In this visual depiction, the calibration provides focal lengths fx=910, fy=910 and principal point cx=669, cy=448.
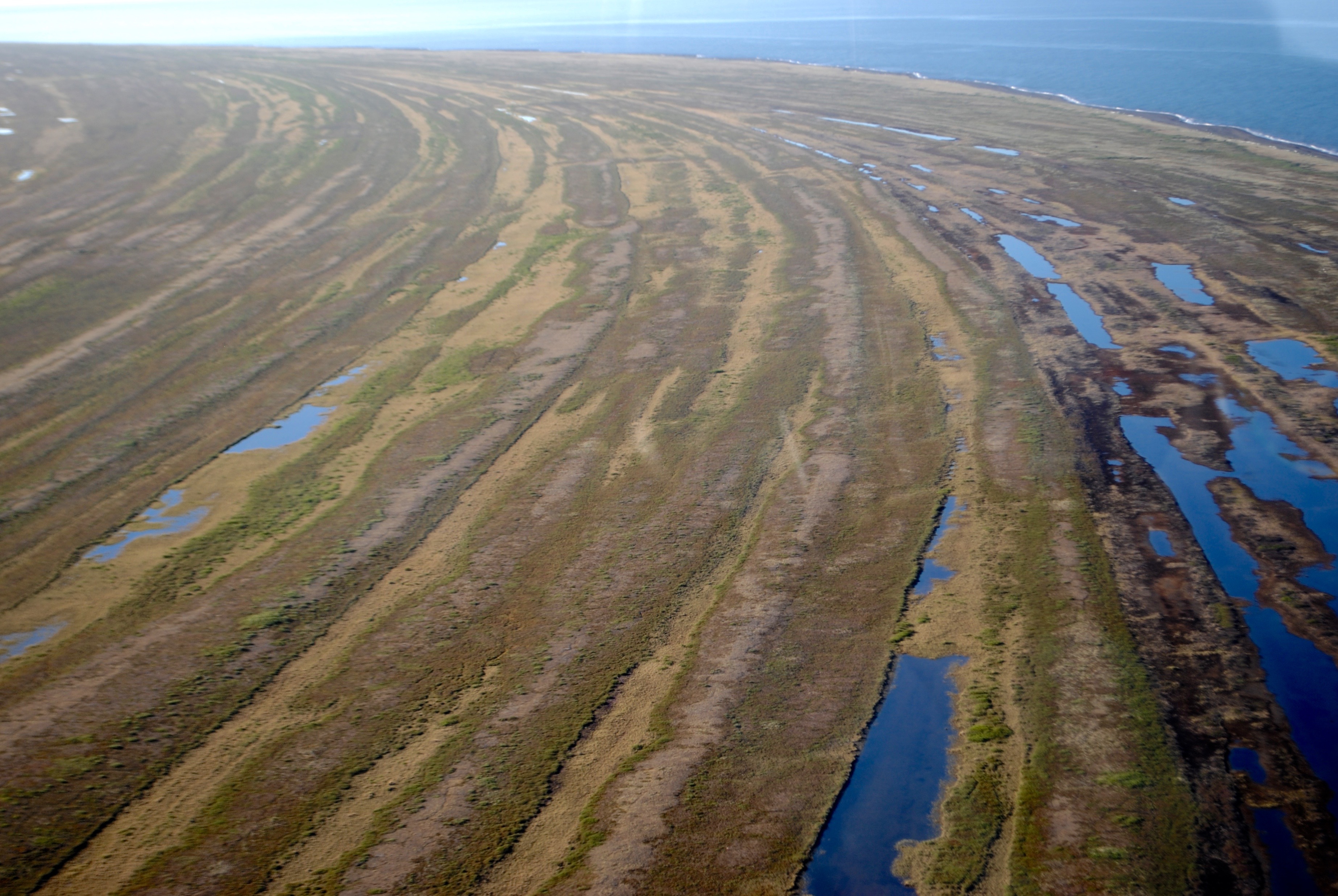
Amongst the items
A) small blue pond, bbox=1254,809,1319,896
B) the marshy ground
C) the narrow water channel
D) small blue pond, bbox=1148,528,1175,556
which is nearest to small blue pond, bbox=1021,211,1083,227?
the marshy ground

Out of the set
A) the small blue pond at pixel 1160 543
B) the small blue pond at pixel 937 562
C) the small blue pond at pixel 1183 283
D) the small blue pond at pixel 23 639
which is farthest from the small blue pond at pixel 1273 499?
the small blue pond at pixel 23 639

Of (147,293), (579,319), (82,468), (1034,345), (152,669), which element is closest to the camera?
(152,669)

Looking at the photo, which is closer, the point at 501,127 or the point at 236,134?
the point at 236,134

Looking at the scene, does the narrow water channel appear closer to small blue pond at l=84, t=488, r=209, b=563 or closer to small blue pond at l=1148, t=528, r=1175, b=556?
small blue pond at l=1148, t=528, r=1175, b=556

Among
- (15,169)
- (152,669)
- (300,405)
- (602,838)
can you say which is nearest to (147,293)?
(300,405)

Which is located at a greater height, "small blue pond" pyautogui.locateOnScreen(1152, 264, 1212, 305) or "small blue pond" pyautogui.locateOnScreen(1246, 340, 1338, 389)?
"small blue pond" pyautogui.locateOnScreen(1152, 264, 1212, 305)

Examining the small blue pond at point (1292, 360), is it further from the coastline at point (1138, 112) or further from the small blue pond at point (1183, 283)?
the coastline at point (1138, 112)

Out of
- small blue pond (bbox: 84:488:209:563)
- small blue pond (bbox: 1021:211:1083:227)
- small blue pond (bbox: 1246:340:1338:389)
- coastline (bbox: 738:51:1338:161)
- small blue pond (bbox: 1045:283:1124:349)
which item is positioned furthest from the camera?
coastline (bbox: 738:51:1338:161)

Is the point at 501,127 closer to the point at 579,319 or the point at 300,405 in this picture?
the point at 579,319
